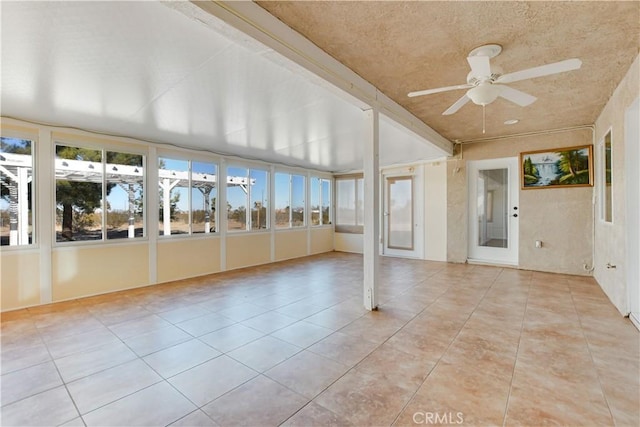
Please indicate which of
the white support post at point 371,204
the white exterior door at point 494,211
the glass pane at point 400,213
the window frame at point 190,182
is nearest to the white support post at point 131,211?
the window frame at point 190,182

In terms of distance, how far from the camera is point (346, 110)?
3773mm

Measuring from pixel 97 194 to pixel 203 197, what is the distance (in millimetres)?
1749

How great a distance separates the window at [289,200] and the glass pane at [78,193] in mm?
3735

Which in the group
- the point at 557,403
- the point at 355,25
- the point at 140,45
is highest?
the point at 355,25

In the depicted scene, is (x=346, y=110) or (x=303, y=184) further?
(x=303, y=184)

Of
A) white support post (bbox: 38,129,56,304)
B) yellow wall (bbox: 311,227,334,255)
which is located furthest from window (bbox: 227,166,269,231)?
white support post (bbox: 38,129,56,304)

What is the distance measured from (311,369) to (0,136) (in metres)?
4.88

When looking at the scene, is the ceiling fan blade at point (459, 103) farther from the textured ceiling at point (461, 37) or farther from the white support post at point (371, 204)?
the white support post at point (371, 204)

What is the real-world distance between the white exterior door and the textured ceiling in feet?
8.32

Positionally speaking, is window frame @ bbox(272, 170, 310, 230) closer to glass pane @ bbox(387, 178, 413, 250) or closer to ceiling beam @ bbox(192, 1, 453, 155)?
glass pane @ bbox(387, 178, 413, 250)

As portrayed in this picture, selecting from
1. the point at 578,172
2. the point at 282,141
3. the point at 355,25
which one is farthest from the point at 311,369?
the point at 578,172

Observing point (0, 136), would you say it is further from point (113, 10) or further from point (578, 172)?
point (578, 172)

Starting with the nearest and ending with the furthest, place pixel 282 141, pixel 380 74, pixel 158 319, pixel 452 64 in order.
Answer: pixel 452 64 → pixel 380 74 → pixel 158 319 → pixel 282 141

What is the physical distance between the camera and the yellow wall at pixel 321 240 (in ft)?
27.9
